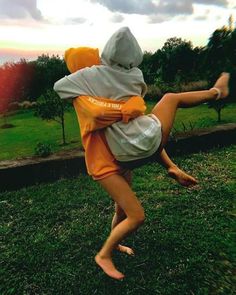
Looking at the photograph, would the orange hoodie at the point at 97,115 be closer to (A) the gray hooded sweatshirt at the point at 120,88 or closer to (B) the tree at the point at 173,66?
(A) the gray hooded sweatshirt at the point at 120,88

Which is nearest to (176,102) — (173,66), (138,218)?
(138,218)

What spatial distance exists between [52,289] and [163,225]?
5.05ft

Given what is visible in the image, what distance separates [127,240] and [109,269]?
89 cm

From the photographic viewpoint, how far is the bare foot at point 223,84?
340 cm

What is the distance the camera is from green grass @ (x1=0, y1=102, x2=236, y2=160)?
9750 millimetres

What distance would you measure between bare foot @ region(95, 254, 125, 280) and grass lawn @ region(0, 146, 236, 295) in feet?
0.49

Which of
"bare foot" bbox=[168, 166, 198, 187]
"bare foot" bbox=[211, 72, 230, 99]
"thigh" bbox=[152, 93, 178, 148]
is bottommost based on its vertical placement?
"bare foot" bbox=[168, 166, 198, 187]

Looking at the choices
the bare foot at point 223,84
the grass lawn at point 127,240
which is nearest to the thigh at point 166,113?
the bare foot at point 223,84

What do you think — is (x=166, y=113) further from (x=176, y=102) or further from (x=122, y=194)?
(x=122, y=194)

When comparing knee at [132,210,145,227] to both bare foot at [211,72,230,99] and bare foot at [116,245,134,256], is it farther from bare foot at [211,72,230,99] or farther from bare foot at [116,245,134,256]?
bare foot at [211,72,230,99]

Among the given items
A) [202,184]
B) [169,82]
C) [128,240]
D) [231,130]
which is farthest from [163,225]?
[169,82]

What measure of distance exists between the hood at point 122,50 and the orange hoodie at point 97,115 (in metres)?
0.22

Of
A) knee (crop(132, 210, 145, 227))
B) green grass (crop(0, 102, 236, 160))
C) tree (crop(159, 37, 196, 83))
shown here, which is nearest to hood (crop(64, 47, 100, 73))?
knee (crop(132, 210, 145, 227))

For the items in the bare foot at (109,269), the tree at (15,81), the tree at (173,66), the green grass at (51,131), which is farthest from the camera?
the tree at (15,81)
